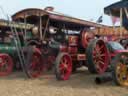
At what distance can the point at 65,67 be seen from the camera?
9.83 m

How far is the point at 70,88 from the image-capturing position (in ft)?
26.1

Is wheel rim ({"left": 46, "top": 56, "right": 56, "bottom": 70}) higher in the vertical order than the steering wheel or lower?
lower

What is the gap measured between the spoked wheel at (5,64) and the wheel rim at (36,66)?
4.21 ft

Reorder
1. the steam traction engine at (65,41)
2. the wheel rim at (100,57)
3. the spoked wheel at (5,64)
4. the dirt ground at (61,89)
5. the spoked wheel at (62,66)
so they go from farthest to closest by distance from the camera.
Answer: the spoked wheel at (5,64) → the wheel rim at (100,57) → the steam traction engine at (65,41) → the spoked wheel at (62,66) → the dirt ground at (61,89)

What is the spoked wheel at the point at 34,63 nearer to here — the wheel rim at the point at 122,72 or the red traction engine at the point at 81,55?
the red traction engine at the point at 81,55

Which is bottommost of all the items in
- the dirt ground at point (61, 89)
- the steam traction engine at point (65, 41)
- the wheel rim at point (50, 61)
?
the dirt ground at point (61, 89)

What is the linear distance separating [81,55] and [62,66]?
1488 millimetres

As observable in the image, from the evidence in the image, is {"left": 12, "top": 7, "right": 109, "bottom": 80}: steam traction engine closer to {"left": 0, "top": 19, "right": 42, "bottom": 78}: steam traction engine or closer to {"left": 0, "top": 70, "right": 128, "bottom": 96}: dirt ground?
{"left": 0, "top": 19, "right": 42, "bottom": 78}: steam traction engine

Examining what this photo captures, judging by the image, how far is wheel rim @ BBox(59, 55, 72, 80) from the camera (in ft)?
31.8

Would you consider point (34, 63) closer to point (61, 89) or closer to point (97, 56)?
point (97, 56)

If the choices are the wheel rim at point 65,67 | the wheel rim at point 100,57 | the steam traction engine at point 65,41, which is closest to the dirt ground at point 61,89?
the wheel rim at point 65,67

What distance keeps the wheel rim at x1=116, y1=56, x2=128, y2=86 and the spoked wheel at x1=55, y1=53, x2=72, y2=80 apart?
2.09 meters

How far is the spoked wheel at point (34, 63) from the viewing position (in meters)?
10.3

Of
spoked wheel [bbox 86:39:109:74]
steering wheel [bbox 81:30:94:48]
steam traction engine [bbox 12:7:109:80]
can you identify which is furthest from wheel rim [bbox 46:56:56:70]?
spoked wheel [bbox 86:39:109:74]
